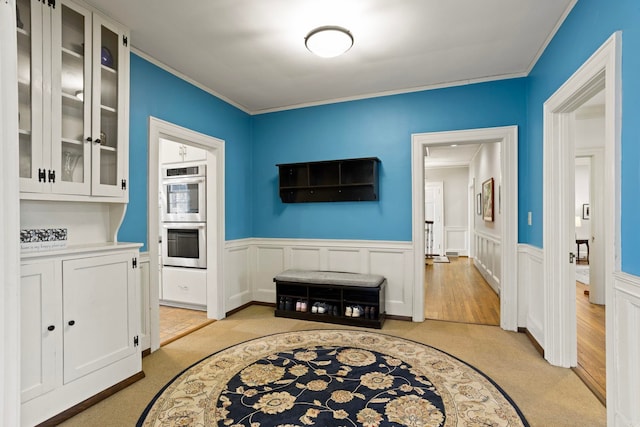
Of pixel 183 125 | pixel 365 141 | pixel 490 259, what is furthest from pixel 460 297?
pixel 183 125

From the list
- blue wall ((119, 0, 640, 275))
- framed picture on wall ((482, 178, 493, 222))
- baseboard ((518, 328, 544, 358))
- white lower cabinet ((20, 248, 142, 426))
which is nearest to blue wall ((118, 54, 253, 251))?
blue wall ((119, 0, 640, 275))

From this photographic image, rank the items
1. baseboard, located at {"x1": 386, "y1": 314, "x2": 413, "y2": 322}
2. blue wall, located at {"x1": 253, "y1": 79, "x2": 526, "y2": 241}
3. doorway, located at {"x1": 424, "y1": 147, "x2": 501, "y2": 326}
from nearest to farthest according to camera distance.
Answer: blue wall, located at {"x1": 253, "y1": 79, "x2": 526, "y2": 241} → baseboard, located at {"x1": 386, "y1": 314, "x2": 413, "y2": 322} → doorway, located at {"x1": 424, "y1": 147, "x2": 501, "y2": 326}

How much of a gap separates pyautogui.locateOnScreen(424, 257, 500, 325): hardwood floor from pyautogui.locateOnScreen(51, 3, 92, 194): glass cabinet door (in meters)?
3.70

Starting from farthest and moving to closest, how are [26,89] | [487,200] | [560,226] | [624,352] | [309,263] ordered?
[487,200] < [309,263] < [560,226] < [26,89] < [624,352]

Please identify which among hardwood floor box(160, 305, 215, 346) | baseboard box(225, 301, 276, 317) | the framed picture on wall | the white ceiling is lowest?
hardwood floor box(160, 305, 215, 346)

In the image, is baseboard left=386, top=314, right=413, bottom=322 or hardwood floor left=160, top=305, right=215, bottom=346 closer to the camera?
hardwood floor left=160, top=305, right=215, bottom=346

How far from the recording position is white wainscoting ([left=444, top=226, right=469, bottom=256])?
9492 mm

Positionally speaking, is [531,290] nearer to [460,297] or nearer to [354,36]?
[460,297]

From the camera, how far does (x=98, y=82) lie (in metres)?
2.24

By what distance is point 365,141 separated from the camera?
390cm

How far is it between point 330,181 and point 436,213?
21.8ft

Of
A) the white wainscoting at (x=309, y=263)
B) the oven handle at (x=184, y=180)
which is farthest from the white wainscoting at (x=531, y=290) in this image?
the oven handle at (x=184, y=180)

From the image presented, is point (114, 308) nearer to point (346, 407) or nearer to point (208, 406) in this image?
point (208, 406)

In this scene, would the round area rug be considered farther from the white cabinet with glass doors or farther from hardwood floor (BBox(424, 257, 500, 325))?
the white cabinet with glass doors
